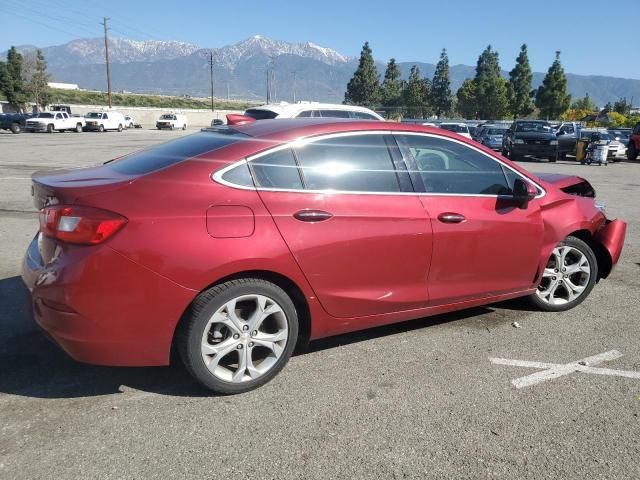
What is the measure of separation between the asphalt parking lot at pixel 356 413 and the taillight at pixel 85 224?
969 millimetres

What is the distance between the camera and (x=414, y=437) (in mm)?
2801

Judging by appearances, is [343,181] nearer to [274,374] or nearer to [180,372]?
[274,374]

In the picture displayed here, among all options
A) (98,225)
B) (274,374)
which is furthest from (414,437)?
(98,225)

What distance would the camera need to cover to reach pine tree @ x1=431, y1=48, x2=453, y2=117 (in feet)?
273

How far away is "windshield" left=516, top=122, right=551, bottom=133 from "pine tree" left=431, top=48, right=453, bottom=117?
2385 inches

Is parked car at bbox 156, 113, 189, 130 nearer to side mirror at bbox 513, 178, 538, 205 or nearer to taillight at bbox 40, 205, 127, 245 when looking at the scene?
side mirror at bbox 513, 178, 538, 205

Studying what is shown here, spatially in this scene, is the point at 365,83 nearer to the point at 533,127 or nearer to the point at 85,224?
the point at 533,127

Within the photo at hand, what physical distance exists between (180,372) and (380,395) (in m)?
1.28

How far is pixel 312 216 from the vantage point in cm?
324

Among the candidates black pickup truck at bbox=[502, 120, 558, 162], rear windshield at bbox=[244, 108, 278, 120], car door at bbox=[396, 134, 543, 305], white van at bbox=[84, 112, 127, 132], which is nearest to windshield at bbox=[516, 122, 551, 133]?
black pickup truck at bbox=[502, 120, 558, 162]

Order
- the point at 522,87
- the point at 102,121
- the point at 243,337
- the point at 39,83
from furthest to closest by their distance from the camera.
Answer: the point at 522,87, the point at 39,83, the point at 102,121, the point at 243,337

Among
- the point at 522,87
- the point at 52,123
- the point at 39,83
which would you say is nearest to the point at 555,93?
the point at 522,87

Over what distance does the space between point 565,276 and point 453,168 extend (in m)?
1.52

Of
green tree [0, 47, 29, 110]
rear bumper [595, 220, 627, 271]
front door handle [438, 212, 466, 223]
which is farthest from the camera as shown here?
green tree [0, 47, 29, 110]
